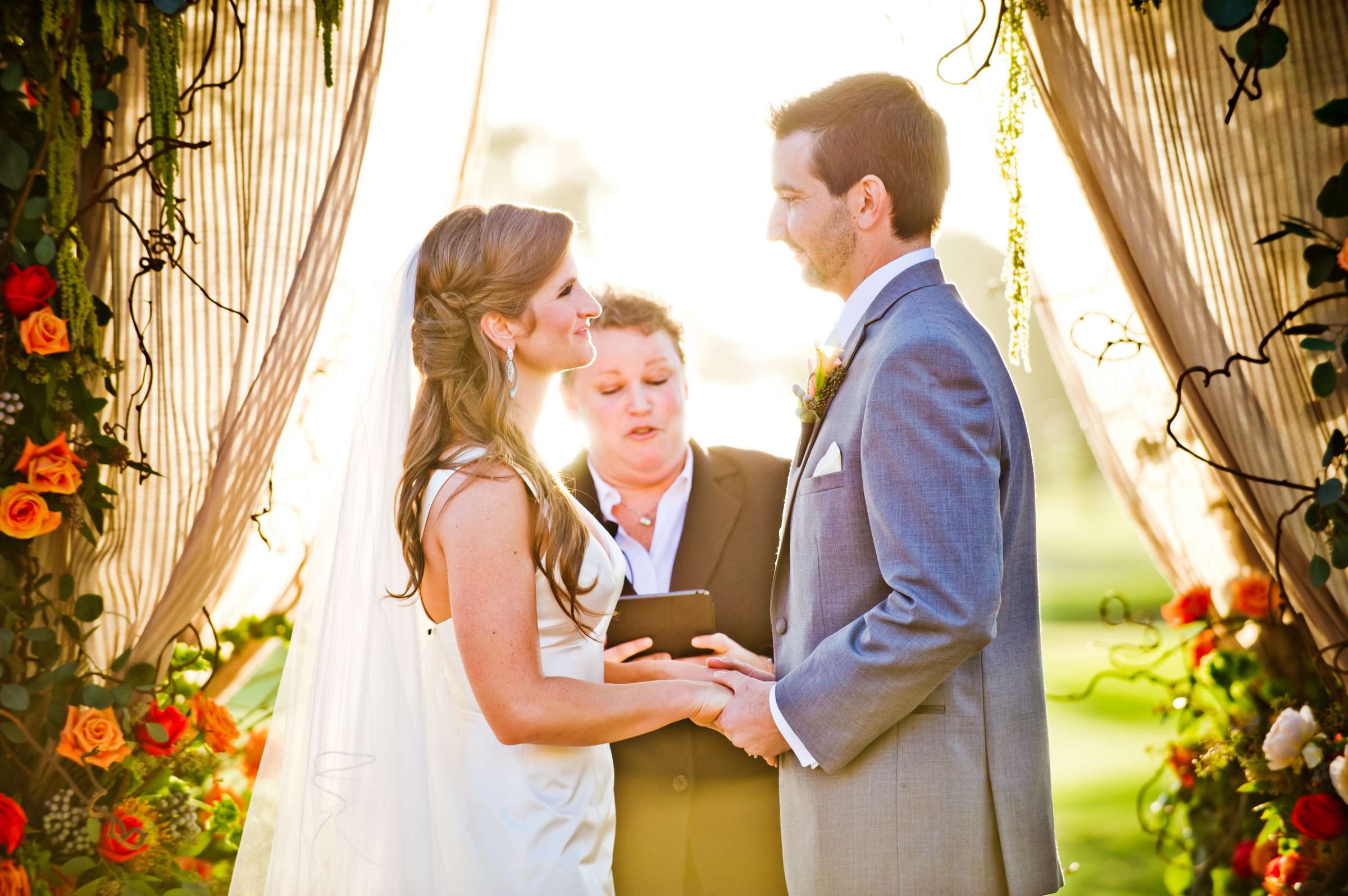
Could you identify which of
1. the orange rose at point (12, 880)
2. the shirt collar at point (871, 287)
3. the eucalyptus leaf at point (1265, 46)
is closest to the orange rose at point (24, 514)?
the orange rose at point (12, 880)

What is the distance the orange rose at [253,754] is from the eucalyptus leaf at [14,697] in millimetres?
658

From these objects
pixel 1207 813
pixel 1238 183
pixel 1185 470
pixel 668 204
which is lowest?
pixel 1207 813

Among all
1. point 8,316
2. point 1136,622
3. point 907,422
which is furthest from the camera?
point 1136,622

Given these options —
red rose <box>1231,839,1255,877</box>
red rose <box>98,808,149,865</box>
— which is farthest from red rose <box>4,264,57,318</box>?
→ red rose <box>1231,839,1255,877</box>

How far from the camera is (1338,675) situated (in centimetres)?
260

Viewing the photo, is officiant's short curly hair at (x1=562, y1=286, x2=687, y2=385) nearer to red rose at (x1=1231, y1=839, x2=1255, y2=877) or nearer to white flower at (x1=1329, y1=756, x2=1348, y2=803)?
white flower at (x1=1329, y1=756, x2=1348, y2=803)

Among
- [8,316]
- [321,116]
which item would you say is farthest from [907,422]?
[8,316]

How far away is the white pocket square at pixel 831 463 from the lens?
205 cm

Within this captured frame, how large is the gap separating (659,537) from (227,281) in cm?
126

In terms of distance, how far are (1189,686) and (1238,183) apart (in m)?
1.34

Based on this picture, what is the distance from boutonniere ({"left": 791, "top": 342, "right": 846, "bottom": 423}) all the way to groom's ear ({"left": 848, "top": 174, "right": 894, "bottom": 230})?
25 centimetres

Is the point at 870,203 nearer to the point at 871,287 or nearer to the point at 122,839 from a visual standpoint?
the point at 871,287

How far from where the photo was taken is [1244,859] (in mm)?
2943

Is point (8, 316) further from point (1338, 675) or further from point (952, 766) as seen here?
point (1338, 675)
